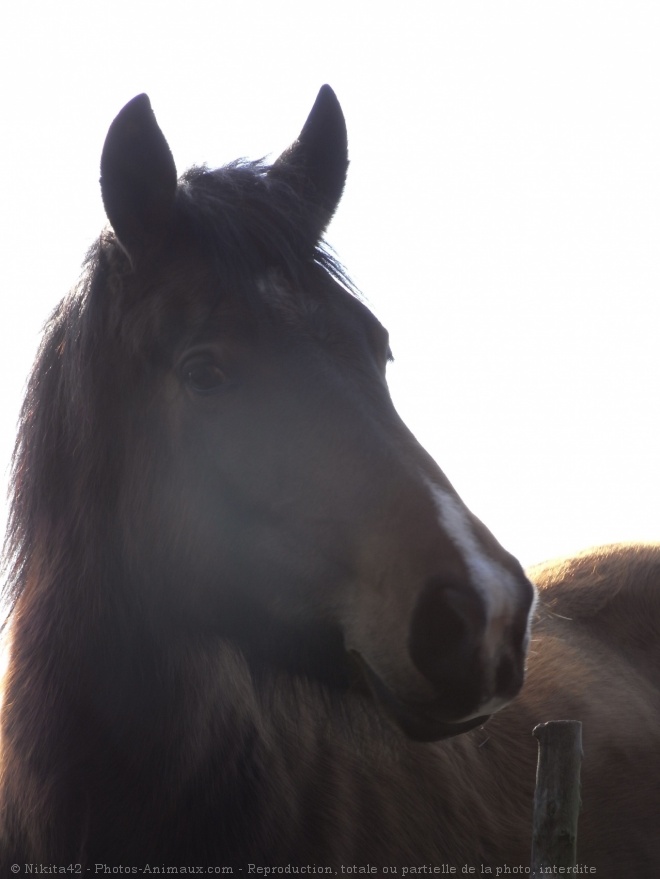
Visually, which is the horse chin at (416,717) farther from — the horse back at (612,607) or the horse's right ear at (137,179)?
the horse back at (612,607)

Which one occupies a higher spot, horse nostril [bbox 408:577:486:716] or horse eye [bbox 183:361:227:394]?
horse eye [bbox 183:361:227:394]

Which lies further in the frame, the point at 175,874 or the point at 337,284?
the point at 337,284

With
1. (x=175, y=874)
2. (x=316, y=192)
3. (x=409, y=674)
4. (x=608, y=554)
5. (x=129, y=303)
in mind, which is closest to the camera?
(x=409, y=674)

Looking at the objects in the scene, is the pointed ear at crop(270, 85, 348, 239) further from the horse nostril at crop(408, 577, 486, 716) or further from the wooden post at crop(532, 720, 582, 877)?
the wooden post at crop(532, 720, 582, 877)

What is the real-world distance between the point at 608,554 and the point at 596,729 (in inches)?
50.2

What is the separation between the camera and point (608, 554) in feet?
16.2

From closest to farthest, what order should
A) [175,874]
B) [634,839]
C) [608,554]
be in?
[175,874], [634,839], [608,554]

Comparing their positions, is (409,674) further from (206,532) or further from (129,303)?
(129,303)

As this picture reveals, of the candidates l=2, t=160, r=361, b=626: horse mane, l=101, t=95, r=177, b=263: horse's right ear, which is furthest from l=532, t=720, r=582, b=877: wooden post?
l=101, t=95, r=177, b=263: horse's right ear

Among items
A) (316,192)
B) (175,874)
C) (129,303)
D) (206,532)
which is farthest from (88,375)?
(175,874)

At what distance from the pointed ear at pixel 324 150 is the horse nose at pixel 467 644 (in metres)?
1.78

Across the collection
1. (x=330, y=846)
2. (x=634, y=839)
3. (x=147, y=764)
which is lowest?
Result: (x=634, y=839)

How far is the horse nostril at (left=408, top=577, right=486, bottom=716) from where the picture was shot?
2072mm

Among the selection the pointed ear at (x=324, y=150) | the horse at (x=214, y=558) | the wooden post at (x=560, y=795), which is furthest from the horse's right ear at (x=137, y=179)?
the wooden post at (x=560, y=795)
